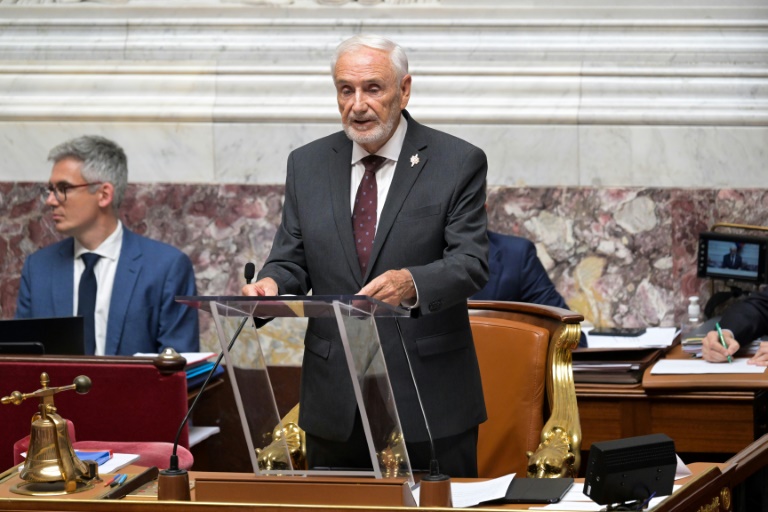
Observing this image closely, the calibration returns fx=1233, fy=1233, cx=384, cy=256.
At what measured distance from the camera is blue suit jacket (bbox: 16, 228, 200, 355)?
506cm

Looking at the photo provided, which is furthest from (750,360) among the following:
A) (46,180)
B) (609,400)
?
(46,180)

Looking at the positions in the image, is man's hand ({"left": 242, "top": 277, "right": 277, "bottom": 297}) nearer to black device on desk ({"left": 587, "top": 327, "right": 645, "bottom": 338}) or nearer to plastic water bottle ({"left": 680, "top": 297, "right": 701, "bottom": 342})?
black device on desk ({"left": 587, "top": 327, "right": 645, "bottom": 338})

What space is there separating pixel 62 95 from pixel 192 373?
1.90 meters

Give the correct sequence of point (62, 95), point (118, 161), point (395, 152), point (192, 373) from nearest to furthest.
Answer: point (395, 152), point (192, 373), point (118, 161), point (62, 95)

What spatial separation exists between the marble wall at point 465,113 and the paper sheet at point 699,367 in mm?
740

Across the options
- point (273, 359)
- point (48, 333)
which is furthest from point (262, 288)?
point (48, 333)

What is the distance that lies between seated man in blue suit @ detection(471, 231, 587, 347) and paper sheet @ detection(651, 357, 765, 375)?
0.57 metres

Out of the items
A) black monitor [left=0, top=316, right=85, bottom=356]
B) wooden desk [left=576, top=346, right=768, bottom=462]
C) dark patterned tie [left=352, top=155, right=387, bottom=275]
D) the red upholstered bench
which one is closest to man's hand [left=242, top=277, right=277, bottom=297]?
dark patterned tie [left=352, top=155, right=387, bottom=275]

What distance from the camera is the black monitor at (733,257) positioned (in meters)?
4.98

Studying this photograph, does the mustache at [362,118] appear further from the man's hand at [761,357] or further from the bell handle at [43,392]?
the man's hand at [761,357]

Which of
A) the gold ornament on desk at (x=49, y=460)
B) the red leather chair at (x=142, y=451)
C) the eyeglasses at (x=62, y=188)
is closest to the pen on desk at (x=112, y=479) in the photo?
the gold ornament on desk at (x=49, y=460)

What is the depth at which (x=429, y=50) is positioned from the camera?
5.55 m

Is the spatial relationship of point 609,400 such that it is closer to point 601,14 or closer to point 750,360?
point 750,360

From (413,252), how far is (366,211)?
20 cm
